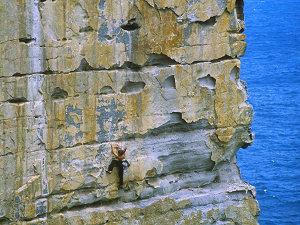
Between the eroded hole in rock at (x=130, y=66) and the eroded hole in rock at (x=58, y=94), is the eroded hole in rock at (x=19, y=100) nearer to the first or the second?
the eroded hole in rock at (x=58, y=94)

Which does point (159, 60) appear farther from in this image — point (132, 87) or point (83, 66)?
point (83, 66)

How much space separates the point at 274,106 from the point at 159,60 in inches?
305

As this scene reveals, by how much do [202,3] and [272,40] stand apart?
9.77 meters

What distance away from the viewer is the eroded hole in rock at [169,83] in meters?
11.1

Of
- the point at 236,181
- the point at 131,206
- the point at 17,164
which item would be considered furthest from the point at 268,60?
the point at 17,164

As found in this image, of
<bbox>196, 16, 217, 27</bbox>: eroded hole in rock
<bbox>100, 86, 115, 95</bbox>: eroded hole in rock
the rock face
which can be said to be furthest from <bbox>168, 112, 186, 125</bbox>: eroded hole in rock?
<bbox>196, 16, 217, 27</bbox>: eroded hole in rock

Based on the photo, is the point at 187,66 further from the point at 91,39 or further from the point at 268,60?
the point at 268,60

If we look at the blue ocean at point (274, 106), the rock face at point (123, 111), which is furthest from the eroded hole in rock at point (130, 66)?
the blue ocean at point (274, 106)

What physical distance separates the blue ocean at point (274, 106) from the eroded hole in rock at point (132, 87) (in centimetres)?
496

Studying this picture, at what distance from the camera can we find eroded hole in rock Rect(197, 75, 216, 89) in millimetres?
11391

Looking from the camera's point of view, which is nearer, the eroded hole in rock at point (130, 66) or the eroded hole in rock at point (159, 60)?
the eroded hole in rock at point (130, 66)

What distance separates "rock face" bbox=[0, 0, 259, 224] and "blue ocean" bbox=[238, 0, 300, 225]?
3.33 m

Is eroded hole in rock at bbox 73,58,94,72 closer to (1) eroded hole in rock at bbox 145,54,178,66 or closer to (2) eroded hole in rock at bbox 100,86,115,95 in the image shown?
(2) eroded hole in rock at bbox 100,86,115,95

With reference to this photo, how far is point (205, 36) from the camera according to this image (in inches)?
441
